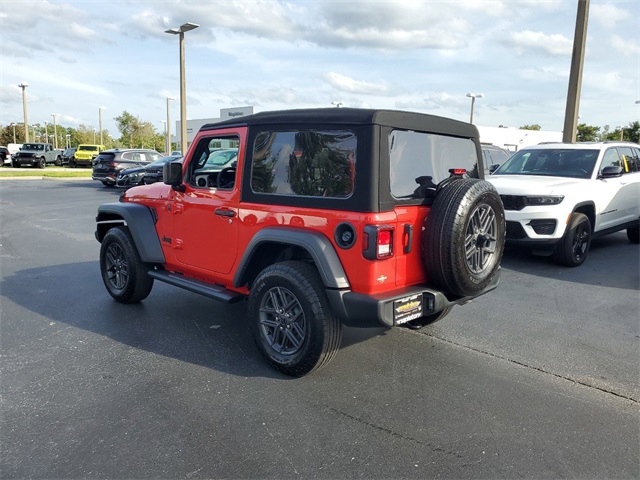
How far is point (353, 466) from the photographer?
270cm

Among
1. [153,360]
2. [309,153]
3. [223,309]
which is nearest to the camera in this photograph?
[309,153]

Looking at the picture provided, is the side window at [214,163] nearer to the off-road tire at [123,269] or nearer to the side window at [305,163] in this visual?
the side window at [305,163]

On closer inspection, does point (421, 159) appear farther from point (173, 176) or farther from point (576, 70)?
point (576, 70)

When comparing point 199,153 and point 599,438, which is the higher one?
point 199,153

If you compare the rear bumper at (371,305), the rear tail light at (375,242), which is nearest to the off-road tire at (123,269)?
the rear bumper at (371,305)

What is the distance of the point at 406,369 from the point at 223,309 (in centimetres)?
223

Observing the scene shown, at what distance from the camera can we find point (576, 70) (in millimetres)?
12203

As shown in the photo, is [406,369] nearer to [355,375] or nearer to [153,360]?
[355,375]

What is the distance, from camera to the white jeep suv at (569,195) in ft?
23.2

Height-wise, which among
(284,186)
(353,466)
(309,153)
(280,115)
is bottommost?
(353,466)

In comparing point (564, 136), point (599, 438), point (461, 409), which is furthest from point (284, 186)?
point (564, 136)

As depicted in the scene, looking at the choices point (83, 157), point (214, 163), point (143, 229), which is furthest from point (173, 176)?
point (83, 157)

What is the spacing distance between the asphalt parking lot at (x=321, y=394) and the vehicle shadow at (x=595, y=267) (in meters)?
0.83

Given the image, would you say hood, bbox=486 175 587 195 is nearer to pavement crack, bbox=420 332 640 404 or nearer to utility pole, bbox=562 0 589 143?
pavement crack, bbox=420 332 640 404
